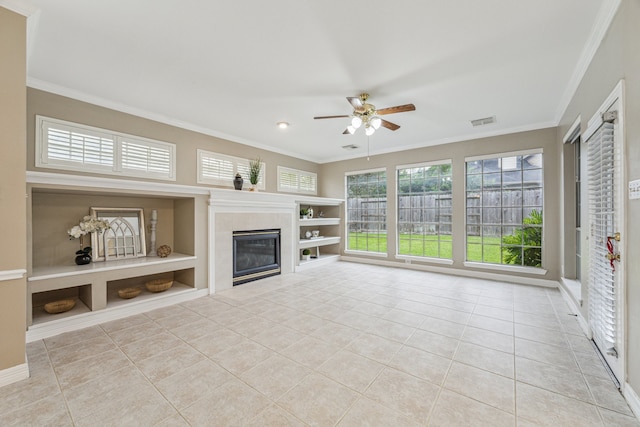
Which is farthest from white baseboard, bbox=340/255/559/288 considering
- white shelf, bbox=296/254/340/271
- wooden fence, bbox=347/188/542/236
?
wooden fence, bbox=347/188/542/236

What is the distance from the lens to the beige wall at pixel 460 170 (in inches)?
174

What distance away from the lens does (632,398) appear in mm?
1698

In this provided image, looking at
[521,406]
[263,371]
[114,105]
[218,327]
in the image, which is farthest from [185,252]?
[521,406]

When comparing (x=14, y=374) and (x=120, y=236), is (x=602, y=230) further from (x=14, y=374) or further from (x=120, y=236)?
(x=120, y=236)

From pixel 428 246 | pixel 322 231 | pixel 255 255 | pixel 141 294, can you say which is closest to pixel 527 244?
pixel 428 246

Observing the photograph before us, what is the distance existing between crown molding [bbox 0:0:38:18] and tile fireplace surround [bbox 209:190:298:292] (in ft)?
8.22

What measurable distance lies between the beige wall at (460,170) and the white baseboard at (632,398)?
10.6 ft

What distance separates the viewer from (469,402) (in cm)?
176

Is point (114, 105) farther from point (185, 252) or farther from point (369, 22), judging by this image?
point (369, 22)

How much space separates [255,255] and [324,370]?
3193 millimetres

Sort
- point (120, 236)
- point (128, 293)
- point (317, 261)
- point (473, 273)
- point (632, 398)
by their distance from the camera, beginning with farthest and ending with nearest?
1. point (317, 261)
2. point (473, 273)
3. point (120, 236)
4. point (128, 293)
5. point (632, 398)

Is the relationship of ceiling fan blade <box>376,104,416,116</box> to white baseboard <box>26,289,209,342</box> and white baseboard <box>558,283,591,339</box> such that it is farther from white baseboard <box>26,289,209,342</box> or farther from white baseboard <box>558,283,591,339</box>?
white baseboard <box>26,289,209,342</box>

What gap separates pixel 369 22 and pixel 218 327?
10.9 feet

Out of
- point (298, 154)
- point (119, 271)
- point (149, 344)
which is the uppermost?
point (298, 154)
